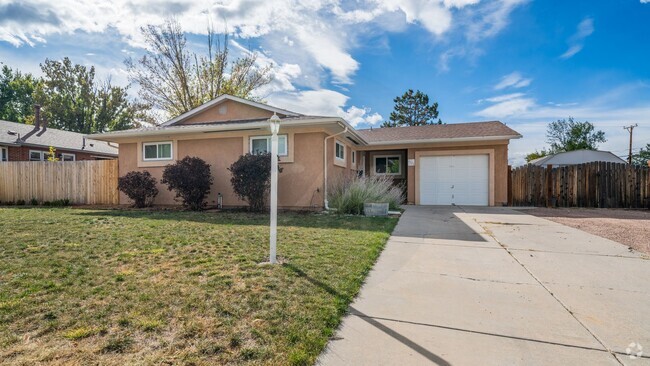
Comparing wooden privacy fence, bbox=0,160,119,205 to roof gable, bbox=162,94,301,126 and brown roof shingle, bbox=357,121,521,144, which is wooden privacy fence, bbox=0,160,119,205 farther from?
brown roof shingle, bbox=357,121,521,144

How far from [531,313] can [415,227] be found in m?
4.50

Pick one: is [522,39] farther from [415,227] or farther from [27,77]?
[27,77]

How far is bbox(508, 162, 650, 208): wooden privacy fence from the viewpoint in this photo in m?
12.1

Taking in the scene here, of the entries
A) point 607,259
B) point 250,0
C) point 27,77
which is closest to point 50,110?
point 27,77

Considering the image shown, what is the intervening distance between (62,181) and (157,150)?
5.01 metres

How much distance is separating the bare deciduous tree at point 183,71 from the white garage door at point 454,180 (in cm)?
1602

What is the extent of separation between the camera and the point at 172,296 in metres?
2.92

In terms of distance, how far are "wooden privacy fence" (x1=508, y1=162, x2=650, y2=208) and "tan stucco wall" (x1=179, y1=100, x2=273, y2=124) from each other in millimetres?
11040

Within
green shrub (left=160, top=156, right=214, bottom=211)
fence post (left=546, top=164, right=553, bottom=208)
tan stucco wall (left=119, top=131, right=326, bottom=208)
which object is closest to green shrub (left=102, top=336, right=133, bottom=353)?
tan stucco wall (left=119, top=131, right=326, bottom=208)

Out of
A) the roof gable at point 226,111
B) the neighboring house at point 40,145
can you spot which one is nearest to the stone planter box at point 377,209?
the roof gable at point 226,111

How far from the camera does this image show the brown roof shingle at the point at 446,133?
42.4 feet

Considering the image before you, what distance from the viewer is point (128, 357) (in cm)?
193

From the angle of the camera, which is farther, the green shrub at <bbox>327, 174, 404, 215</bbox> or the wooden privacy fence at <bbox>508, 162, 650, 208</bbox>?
the wooden privacy fence at <bbox>508, 162, 650, 208</bbox>

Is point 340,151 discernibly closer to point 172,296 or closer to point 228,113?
point 228,113
